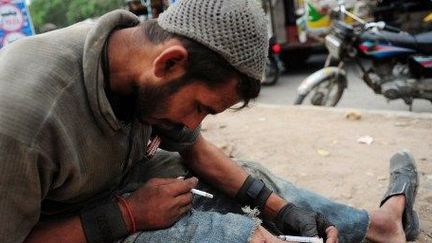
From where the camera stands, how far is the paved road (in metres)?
5.62

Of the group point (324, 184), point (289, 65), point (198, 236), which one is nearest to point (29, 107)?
point (198, 236)

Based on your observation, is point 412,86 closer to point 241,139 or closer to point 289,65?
point 241,139

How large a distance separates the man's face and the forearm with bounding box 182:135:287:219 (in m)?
0.59

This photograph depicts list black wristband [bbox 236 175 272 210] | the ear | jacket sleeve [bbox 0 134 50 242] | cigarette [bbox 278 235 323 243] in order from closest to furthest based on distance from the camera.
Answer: jacket sleeve [bbox 0 134 50 242]
the ear
cigarette [bbox 278 235 323 243]
black wristband [bbox 236 175 272 210]

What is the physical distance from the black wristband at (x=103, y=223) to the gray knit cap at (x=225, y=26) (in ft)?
2.15

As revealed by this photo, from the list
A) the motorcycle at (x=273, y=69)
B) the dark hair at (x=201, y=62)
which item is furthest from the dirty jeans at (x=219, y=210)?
the motorcycle at (x=273, y=69)

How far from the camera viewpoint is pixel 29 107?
1266mm

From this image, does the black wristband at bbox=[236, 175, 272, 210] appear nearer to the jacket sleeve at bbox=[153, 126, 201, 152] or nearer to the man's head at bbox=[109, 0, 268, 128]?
the jacket sleeve at bbox=[153, 126, 201, 152]

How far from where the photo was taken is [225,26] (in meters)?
1.36

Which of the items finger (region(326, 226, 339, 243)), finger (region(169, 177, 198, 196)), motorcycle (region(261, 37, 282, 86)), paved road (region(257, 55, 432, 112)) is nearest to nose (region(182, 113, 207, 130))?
finger (region(169, 177, 198, 196))

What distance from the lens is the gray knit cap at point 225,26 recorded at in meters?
1.36

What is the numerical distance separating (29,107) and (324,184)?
2.35 meters

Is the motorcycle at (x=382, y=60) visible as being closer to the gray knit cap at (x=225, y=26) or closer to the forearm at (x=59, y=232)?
the gray knit cap at (x=225, y=26)

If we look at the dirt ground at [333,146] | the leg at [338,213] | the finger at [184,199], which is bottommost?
the dirt ground at [333,146]
